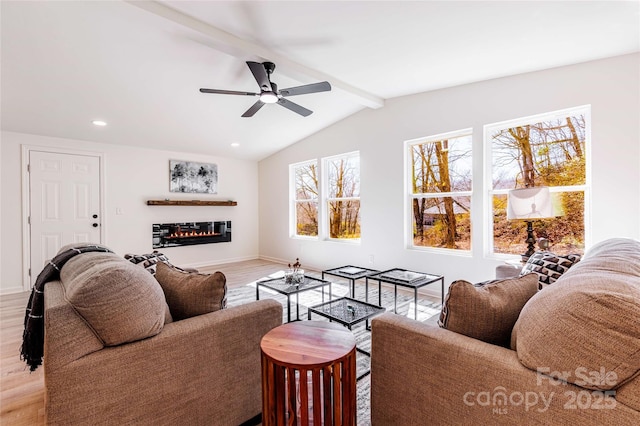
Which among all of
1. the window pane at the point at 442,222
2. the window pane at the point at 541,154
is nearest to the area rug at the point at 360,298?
the window pane at the point at 442,222

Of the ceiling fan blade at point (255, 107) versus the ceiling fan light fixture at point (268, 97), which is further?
the ceiling fan blade at point (255, 107)

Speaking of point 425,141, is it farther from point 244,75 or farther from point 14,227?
point 14,227

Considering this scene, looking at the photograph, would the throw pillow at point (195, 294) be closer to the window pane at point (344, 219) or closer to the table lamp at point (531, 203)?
the table lamp at point (531, 203)

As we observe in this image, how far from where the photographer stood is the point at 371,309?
2.38 m

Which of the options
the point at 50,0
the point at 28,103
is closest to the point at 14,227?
the point at 28,103

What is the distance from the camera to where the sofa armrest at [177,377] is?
105 centimetres

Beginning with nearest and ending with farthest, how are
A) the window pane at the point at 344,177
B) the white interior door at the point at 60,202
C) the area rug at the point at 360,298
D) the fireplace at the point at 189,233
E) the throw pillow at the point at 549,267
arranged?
the throw pillow at the point at 549,267, the area rug at the point at 360,298, the white interior door at the point at 60,202, the window pane at the point at 344,177, the fireplace at the point at 189,233

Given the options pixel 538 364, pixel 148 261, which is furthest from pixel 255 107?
pixel 538 364

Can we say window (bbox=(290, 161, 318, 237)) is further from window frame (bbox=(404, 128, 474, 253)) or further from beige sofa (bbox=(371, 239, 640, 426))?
beige sofa (bbox=(371, 239, 640, 426))

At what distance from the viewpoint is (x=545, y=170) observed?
3137 millimetres

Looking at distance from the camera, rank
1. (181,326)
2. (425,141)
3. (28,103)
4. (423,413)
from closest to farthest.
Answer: (423,413) → (181,326) → (28,103) → (425,141)

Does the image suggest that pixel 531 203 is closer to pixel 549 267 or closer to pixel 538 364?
pixel 549 267

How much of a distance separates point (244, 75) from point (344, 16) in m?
1.45

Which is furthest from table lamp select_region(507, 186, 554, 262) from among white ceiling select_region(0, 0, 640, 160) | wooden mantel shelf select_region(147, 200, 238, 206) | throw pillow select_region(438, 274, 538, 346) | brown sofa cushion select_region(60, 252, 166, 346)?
wooden mantel shelf select_region(147, 200, 238, 206)
